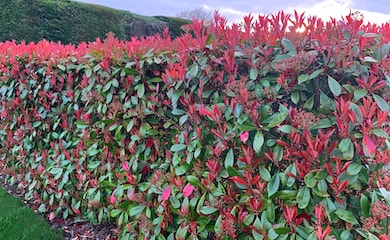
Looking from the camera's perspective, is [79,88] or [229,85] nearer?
[229,85]

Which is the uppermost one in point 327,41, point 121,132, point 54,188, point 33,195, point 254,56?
point 327,41

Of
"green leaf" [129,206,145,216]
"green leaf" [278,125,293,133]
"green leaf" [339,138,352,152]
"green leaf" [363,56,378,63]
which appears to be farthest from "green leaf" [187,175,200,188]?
"green leaf" [363,56,378,63]

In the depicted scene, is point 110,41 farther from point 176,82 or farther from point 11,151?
point 11,151

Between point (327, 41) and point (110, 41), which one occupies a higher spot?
point (327, 41)

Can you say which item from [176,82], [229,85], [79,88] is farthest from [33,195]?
[229,85]

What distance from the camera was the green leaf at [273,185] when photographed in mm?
1729

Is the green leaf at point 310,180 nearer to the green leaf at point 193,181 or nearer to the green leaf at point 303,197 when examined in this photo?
the green leaf at point 303,197

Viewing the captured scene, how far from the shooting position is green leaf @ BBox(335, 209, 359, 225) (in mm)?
1580

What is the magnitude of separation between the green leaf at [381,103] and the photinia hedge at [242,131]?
0.4 inches

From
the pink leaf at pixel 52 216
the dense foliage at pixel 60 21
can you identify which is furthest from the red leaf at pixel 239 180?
the dense foliage at pixel 60 21

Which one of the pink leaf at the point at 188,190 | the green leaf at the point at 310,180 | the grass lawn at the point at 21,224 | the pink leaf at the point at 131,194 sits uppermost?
the green leaf at the point at 310,180

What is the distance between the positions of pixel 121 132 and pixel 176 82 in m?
0.72

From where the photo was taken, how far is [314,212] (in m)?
1.68

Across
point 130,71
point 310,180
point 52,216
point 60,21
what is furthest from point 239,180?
point 60,21
